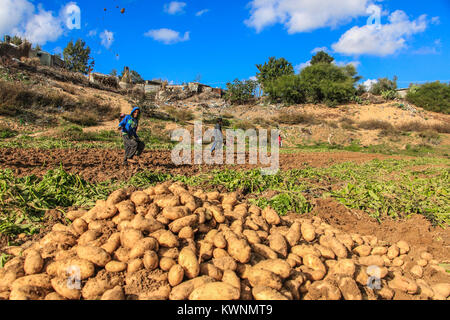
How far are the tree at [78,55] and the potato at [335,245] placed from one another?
3765 centimetres

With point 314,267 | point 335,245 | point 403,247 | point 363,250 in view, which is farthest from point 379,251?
point 314,267

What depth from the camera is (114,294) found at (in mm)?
1727

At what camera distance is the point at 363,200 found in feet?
13.3

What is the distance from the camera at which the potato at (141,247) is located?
2.01 m

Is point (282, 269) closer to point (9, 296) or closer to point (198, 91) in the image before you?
point (9, 296)

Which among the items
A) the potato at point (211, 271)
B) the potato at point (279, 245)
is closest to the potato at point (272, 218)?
the potato at point (279, 245)

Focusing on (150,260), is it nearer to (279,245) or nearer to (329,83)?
(279,245)

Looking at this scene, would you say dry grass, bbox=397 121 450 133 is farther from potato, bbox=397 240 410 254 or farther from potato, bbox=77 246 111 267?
potato, bbox=77 246 111 267

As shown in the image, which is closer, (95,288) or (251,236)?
(95,288)

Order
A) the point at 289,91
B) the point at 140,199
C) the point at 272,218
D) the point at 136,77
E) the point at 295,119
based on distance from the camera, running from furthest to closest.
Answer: the point at 136,77 < the point at 289,91 < the point at 295,119 < the point at 272,218 < the point at 140,199

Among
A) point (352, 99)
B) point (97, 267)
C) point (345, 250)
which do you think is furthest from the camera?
point (352, 99)

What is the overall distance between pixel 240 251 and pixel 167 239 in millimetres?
578
